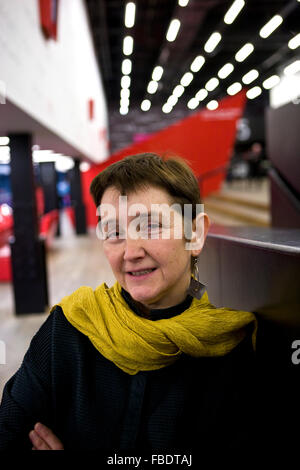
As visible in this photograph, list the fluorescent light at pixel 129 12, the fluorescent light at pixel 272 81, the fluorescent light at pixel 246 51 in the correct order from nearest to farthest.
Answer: the fluorescent light at pixel 129 12 → the fluorescent light at pixel 246 51 → the fluorescent light at pixel 272 81

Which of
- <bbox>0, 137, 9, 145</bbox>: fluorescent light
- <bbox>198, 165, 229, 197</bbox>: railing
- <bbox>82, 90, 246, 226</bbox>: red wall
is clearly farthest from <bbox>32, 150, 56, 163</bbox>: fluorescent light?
<bbox>198, 165, 229, 197</bbox>: railing

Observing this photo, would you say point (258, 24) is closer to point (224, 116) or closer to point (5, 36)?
point (224, 116)

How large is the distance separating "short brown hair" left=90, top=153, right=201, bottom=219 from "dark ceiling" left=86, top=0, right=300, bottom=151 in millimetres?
7265

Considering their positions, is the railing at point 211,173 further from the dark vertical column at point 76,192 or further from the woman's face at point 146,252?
the woman's face at point 146,252

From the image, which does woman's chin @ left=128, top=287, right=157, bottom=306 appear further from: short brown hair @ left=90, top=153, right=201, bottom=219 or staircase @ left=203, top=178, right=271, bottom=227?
staircase @ left=203, top=178, right=271, bottom=227

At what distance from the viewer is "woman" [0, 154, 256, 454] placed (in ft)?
3.19

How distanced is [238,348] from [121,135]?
21.9 metres

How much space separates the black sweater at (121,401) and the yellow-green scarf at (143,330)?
0.11 ft

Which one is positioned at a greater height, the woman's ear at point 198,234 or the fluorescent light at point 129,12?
the fluorescent light at point 129,12

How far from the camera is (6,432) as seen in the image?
1.00 m

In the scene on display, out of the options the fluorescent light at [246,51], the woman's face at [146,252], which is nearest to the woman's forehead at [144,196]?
the woman's face at [146,252]

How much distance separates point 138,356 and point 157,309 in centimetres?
13

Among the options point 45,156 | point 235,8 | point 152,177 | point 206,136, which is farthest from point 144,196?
point 206,136

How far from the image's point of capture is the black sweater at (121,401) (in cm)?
97
